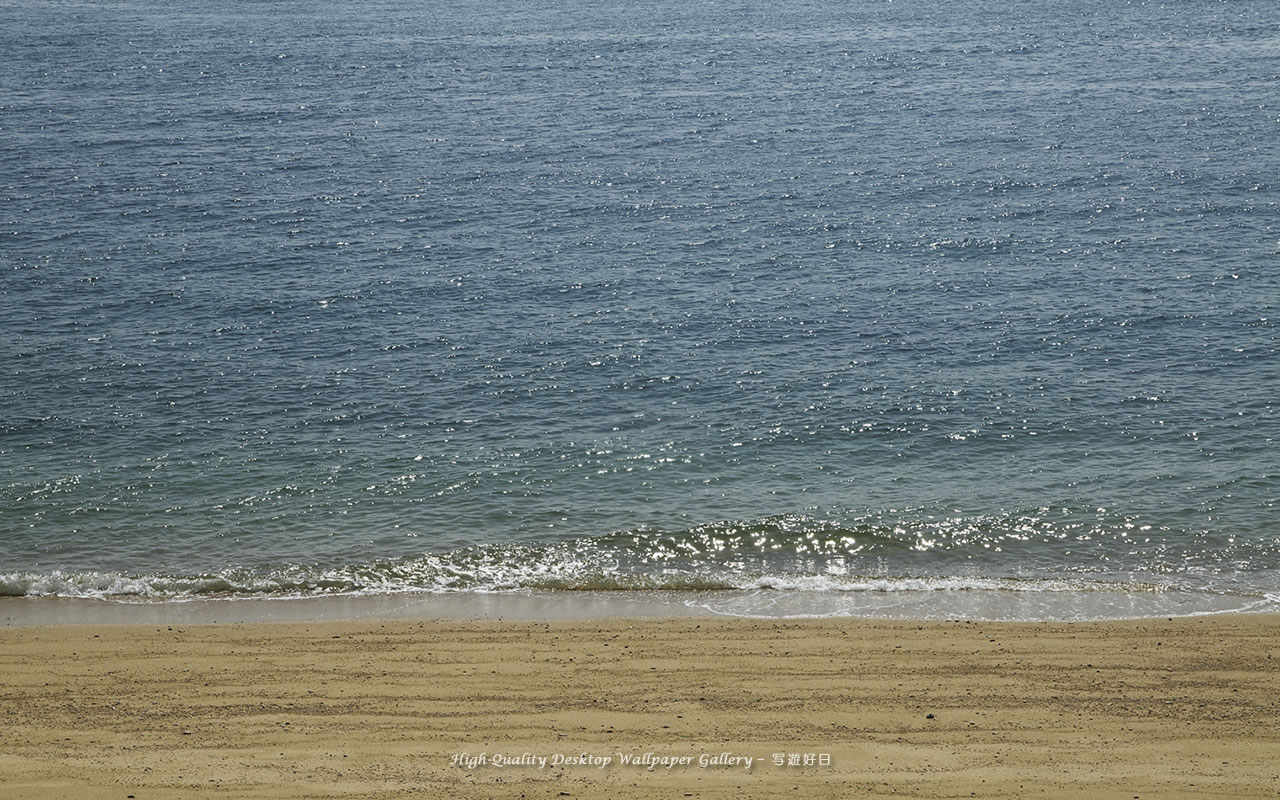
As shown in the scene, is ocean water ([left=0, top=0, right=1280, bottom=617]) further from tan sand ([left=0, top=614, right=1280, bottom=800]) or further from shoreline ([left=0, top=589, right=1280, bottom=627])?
tan sand ([left=0, top=614, right=1280, bottom=800])

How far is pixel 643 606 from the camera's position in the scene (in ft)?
87.9

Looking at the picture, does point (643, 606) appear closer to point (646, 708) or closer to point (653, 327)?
point (646, 708)

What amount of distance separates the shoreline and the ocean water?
19cm

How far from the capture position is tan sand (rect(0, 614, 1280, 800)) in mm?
19625

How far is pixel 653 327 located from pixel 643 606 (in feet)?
59.7

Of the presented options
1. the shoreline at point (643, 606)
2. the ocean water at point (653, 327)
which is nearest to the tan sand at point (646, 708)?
the shoreline at point (643, 606)

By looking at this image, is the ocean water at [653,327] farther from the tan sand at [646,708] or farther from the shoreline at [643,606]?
the tan sand at [646,708]

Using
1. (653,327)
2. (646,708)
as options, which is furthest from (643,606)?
(653,327)

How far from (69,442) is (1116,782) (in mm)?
27948

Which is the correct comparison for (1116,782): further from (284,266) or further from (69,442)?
(284,266)

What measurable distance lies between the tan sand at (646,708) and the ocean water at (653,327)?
2662 millimetres

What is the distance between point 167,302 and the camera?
45.5m

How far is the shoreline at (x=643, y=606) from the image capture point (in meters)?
26.0

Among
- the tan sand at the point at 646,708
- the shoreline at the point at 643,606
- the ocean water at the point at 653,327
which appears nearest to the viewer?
the tan sand at the point at 646,708
